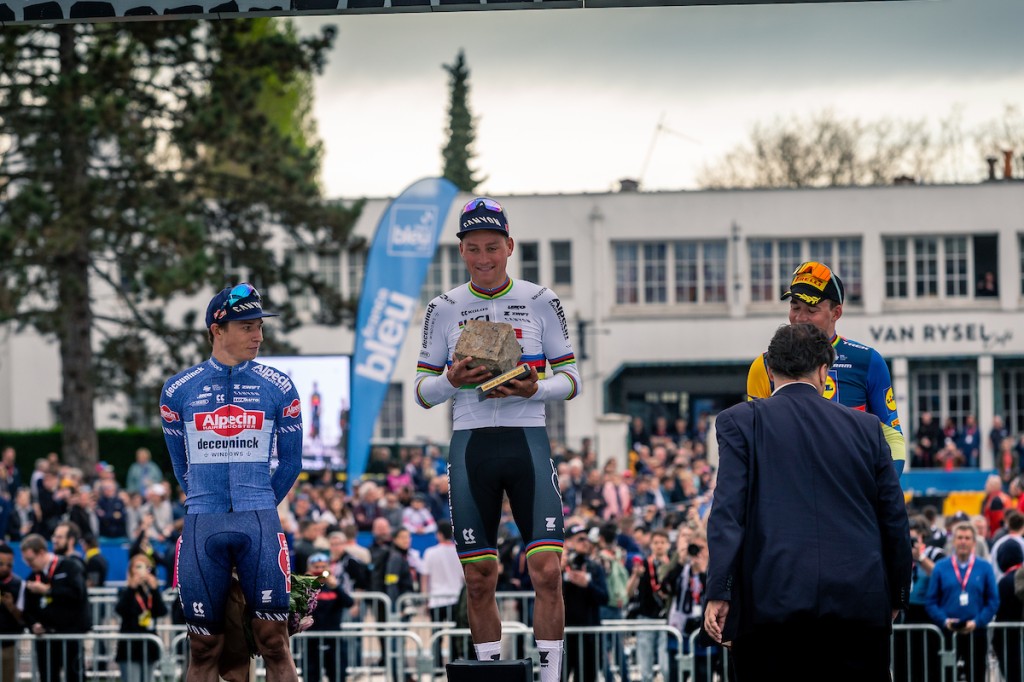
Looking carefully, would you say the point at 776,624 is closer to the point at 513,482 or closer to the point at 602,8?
the point at 513,482

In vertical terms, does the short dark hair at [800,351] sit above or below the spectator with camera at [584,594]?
A: above

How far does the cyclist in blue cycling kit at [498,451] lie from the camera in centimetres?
707

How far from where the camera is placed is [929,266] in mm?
48625

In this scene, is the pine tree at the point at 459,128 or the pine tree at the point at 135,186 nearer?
the pine tree at the point at 135,186

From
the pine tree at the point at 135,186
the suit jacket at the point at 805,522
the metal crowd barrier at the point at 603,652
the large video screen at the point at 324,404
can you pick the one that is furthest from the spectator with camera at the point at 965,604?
the pine tree at the point at 135,186

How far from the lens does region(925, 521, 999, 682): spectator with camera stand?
1205 cm

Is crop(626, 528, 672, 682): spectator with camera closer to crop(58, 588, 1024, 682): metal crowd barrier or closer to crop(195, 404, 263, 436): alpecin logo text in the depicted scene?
crop(58, 588, 1024, 682): metal crowd barrier

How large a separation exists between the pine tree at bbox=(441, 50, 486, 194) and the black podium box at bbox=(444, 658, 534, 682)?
63256mm

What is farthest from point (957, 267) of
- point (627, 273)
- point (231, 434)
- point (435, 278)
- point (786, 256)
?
point (231, 434)

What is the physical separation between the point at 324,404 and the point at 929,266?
99.5 feet

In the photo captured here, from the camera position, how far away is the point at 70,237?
27641mm

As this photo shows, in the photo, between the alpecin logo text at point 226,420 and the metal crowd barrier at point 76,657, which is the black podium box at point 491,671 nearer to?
the alpecin logo text at point 226,420

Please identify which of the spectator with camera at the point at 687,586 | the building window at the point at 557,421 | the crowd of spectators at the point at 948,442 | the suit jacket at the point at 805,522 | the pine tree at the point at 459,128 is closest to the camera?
the suit jacket at the point at 805,522

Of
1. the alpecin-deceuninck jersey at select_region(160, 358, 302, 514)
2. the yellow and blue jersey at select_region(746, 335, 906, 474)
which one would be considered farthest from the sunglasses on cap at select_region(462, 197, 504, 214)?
the yellow and blue jersey at select_region(746, 335, 906, 474)
